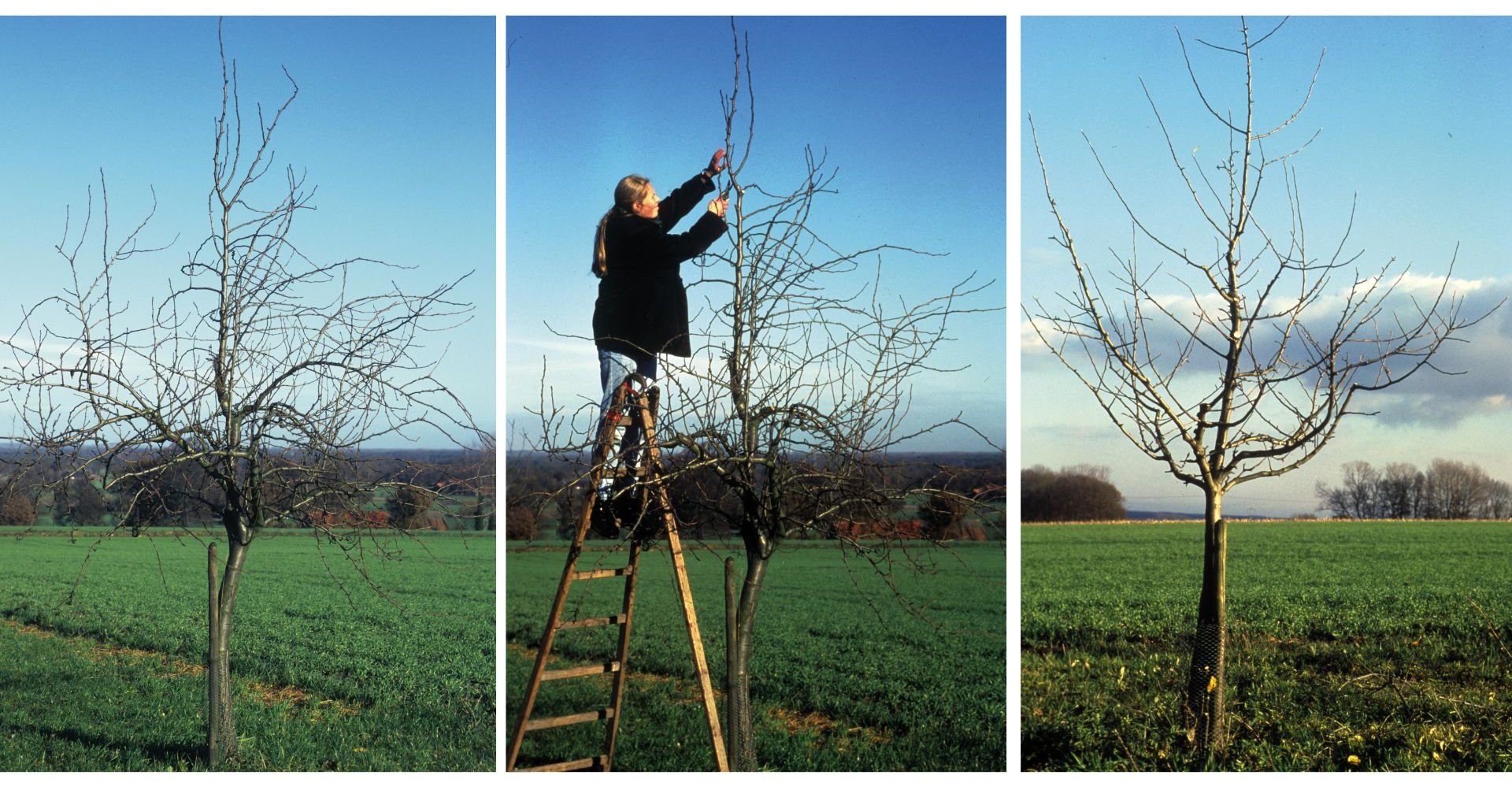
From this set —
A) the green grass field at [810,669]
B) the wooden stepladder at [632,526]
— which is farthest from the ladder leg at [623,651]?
the green grass field at [810,669]

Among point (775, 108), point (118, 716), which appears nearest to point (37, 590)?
point (118, 716)

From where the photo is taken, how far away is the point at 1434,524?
8703 millimetres

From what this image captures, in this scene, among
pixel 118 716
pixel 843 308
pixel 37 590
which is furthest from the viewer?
pixel 37 590

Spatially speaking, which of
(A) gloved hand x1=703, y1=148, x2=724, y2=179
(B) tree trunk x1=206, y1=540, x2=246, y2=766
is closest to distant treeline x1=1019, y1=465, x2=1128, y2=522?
(A) gloved hand x1=703, y1=148, x2=724, y2=179

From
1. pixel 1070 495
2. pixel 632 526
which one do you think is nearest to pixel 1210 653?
pixel 632 526

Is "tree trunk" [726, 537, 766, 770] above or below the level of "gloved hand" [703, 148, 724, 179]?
below

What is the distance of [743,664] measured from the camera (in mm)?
4273

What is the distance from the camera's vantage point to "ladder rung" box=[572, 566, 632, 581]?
14.0ft

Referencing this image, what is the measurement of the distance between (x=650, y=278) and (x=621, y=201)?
0.31 m

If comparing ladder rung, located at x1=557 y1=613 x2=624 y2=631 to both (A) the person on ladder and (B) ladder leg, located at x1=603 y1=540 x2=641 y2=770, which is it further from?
(A) the person on ladder

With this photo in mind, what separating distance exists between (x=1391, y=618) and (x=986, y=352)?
3573mm

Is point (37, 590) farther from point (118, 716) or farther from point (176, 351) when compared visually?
point (176, 351)

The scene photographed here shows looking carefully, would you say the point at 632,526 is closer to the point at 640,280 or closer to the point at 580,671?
the point at 580,671

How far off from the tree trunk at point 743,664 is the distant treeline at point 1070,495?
9.42 ft
